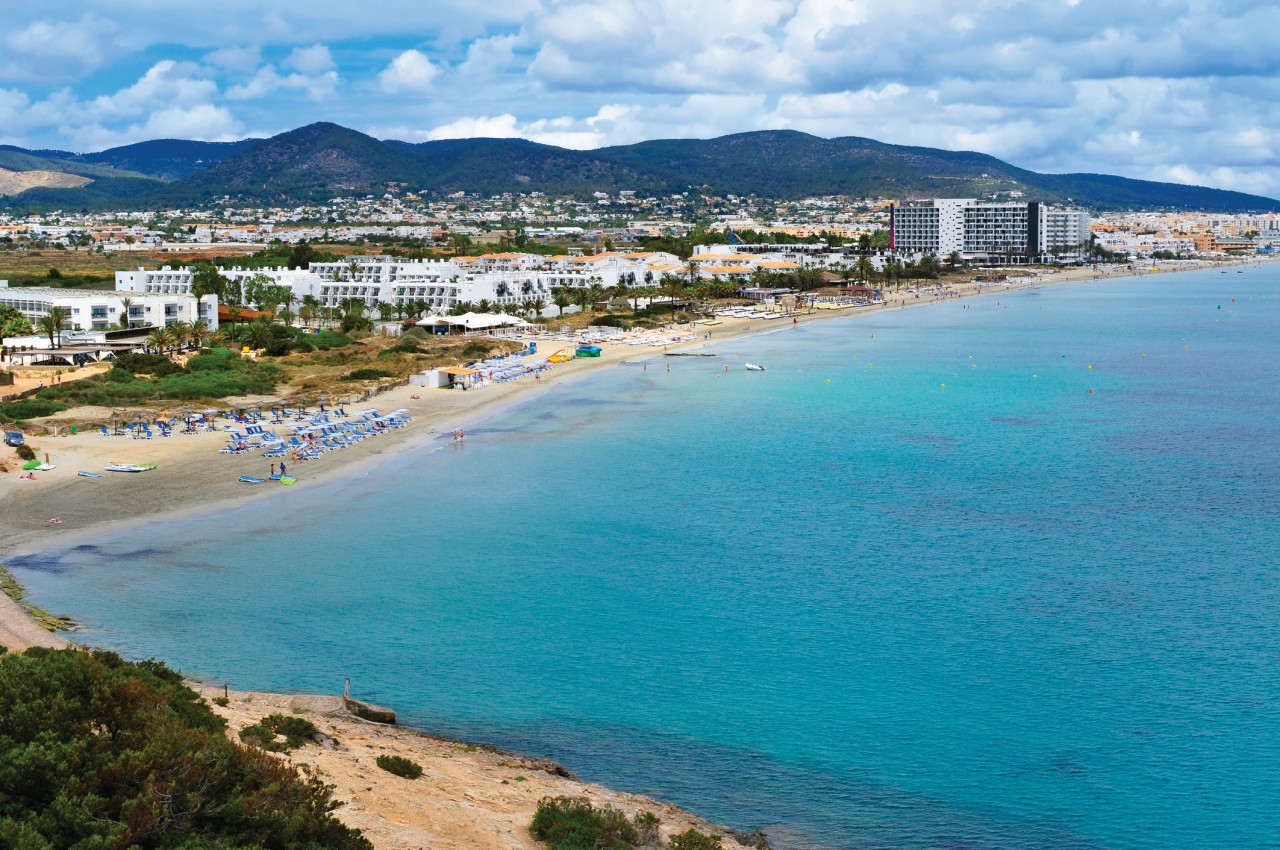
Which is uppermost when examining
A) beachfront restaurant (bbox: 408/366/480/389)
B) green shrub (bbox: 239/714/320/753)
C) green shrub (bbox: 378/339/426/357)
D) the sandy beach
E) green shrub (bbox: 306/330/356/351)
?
green shrub (bbox: 306/330/356/351)

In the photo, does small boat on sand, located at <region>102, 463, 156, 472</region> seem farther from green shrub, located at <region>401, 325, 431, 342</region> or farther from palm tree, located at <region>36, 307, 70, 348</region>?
green shrub, located at <region>401, 325, 431, 342</region>

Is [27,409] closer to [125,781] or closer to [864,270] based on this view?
[125,781]

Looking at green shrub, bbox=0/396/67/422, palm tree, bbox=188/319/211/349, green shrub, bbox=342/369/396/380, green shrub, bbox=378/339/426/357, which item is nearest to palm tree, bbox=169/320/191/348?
palm tree, bbox=188/319/211/349

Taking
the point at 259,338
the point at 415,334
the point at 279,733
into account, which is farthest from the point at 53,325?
the point at 279,733

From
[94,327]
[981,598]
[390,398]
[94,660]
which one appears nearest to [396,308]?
[94,327]

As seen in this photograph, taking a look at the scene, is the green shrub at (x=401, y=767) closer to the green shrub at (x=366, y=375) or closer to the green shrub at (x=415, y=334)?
the green shrub at (x=366, y=375)

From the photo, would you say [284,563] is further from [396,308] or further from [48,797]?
[396,308]

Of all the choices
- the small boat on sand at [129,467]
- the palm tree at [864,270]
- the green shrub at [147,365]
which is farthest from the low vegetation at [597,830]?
the palm tree at [864,270]
